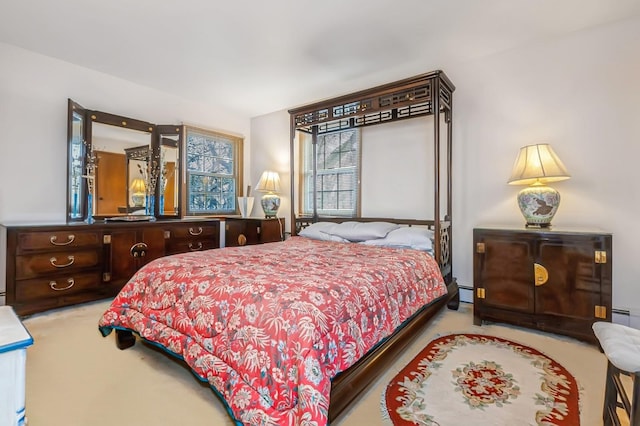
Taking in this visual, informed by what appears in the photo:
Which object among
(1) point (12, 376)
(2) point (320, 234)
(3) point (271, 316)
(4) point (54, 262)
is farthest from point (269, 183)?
(1) point (12, 376)

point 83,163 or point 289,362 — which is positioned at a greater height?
point 83,163

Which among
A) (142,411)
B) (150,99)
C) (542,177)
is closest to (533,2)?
(542,177)

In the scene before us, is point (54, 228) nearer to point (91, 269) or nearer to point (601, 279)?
point (91, 269)

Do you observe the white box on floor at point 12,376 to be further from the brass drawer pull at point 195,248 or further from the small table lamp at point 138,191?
the small table lamp at point 138,191

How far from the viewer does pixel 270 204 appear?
14.6 ft

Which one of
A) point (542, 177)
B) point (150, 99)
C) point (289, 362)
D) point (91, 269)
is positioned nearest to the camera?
point (289, 362)

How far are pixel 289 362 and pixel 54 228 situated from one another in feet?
9.63

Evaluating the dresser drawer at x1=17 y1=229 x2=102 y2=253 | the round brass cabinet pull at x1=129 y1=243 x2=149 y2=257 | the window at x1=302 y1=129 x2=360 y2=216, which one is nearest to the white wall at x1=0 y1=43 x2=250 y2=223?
the dresser drawer at x1=17 y1=229 x2=102 y2=253

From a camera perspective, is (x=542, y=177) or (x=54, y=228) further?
(x=54, y=228)

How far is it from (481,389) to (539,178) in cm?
179

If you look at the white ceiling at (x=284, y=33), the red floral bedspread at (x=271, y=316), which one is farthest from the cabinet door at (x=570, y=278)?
the white ceiling at (x=284, y=33)

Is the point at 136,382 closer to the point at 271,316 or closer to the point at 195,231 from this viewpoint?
the point at 271,316

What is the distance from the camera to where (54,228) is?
2873mm

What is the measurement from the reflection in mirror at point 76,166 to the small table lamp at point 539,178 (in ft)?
14.6
